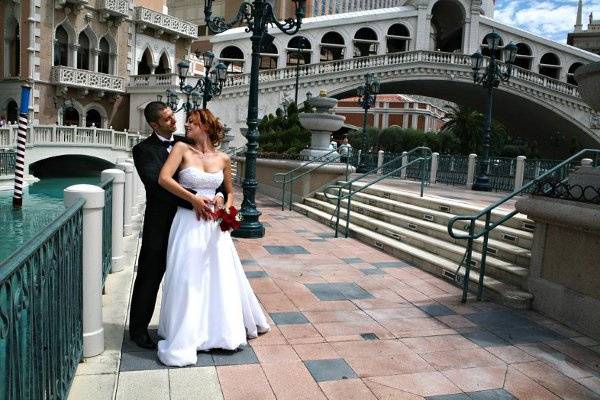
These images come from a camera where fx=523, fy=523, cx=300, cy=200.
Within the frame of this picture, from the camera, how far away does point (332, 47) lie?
4797 centimetres

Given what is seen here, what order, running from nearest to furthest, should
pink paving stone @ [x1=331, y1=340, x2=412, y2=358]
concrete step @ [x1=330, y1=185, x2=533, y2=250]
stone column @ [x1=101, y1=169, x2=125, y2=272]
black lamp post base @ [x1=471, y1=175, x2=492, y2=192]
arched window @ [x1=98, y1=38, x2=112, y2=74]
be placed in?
pink paving stone @ [x1=331, y1=340, x2=412, y2=358]
stone column @ [x1=101, y1=169, x2=125, y2=272]
concrete step @ [x1=330, y1=185, x2=533, y2=250]
black lamp post base @ [x1=471, y1=175, x2=492, y2=192]
arched window @ [x1=98, y1=38, x2=112, y2=74]

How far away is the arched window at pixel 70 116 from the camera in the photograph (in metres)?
34.8

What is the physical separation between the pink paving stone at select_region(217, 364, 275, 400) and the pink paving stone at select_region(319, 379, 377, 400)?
0.41 meters

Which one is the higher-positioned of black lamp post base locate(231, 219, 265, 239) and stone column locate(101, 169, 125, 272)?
stone column locate(101, 169, 125, 272)

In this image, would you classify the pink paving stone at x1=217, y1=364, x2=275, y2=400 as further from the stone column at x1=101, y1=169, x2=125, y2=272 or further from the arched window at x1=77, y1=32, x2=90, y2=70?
the arched window at x1=77, y1=32, x2=90, y2=70

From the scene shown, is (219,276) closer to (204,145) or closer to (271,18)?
(204,145)

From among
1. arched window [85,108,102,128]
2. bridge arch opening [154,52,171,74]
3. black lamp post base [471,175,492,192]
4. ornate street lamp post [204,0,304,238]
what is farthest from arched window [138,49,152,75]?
ornate street lamp post [204,0,304,238]

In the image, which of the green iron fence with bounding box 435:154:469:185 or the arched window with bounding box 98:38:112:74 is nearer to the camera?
the green iron fence with bounding box 435:154:469:185

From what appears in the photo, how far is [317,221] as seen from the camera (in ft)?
40.1

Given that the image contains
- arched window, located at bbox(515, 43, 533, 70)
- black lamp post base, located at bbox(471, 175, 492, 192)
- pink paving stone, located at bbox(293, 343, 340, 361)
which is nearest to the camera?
pink paving stone, located at bbox(293, 343, 340, 361)

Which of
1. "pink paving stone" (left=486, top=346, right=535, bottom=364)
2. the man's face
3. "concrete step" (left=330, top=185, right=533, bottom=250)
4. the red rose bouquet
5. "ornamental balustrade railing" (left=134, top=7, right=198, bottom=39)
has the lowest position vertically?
"pink paving stone" (left=486, top=346, right=535, bottom=364)

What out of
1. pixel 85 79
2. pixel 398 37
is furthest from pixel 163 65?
pixel 398 37

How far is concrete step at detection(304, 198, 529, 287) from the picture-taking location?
644 cm

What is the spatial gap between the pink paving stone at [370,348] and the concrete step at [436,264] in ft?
6.37
